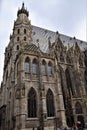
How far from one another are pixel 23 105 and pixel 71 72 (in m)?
13.7

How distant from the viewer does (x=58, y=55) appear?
31625mm

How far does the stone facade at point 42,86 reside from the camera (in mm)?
22125

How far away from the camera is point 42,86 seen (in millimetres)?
24094

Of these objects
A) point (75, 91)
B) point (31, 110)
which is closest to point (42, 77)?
point (31, 110)

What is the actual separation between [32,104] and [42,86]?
3.25 m

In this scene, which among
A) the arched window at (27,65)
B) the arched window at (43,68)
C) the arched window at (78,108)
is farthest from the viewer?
the arched window at (43,68)

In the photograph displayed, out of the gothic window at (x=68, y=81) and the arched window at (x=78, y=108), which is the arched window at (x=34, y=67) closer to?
the gothic window at (x=68, y=81)

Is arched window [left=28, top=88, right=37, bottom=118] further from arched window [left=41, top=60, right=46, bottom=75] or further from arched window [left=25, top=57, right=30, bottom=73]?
arched window [left=41, top=60, right=46, bottom=75]

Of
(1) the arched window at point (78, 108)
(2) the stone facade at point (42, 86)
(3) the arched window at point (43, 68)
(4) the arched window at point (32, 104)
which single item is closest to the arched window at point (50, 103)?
(2) the stone facade at point (42, 86)

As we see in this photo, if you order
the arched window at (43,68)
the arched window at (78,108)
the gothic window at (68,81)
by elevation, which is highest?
the arched window at (43,68)

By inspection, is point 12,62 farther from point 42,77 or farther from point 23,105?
point 23,105

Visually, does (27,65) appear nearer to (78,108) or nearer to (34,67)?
(34,67)

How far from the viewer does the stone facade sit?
22125 millimetres

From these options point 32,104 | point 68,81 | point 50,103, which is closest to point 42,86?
point 50,103
